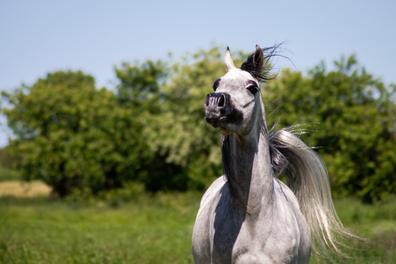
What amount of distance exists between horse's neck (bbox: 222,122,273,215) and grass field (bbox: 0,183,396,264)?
2.18 meters

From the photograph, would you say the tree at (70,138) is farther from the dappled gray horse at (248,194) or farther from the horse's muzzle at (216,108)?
the horse's muzzle at (216,108)

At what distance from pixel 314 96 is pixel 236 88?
1096 inches

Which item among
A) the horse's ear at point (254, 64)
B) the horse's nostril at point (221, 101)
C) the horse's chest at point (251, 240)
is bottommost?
the horse's chest at point (251, 240)

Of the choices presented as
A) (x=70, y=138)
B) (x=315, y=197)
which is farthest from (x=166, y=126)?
(x=315, y=197)

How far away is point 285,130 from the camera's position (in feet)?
22.6

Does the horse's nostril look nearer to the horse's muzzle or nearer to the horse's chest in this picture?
the horse's muzzle

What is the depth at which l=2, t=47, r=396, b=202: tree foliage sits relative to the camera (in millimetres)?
30484

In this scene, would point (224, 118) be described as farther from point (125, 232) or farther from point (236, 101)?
Result: point (125, 232)

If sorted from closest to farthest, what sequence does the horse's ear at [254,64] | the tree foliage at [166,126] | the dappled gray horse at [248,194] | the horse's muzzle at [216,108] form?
the horse's muzzle at [216,108]
the dappled gray horse at [248,194]
the horse's ear at [254,64]
the tree foliage at [166,126]

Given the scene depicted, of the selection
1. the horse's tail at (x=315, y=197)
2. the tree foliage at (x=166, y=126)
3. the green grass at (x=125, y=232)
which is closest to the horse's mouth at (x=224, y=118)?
the horse's tail at (x=315, y=197)

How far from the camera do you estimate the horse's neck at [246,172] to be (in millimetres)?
5555

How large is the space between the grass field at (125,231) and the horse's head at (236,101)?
264cm

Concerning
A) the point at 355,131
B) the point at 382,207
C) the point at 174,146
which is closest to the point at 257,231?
the point at 382,207

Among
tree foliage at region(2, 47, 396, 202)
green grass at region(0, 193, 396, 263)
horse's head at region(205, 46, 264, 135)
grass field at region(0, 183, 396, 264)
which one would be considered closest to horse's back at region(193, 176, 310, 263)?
horse's head at region(205, 46, 264, 135)
